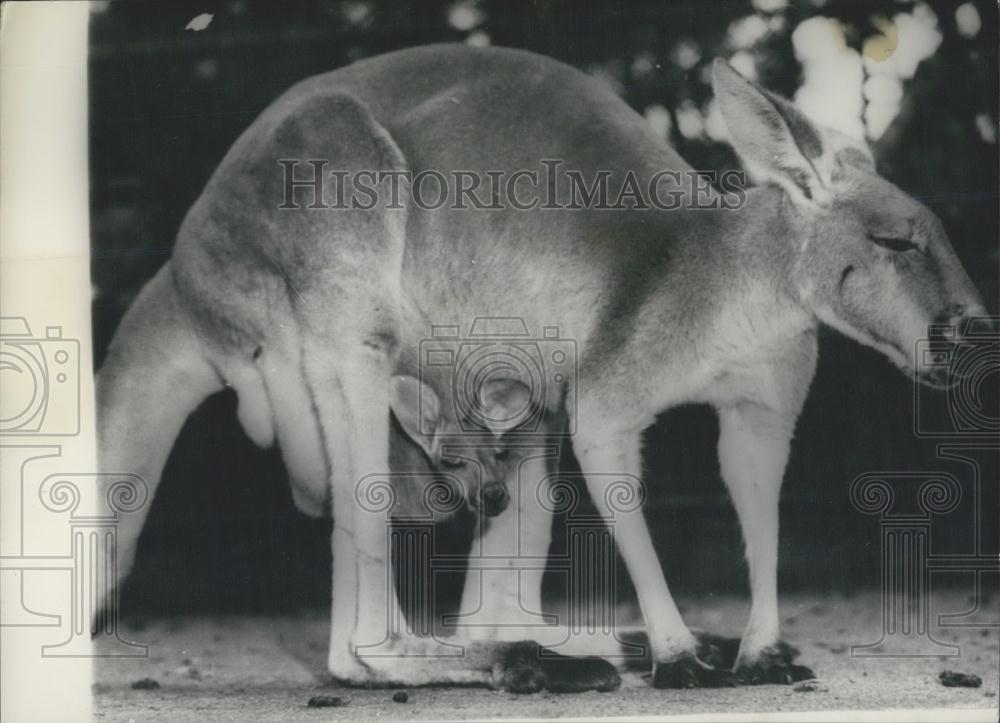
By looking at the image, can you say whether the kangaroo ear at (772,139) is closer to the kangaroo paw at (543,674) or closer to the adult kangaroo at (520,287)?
the adult kangaroo at (520,287)

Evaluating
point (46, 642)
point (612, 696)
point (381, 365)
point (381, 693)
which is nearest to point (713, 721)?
point (612, 696)

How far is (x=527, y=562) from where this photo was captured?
495cm

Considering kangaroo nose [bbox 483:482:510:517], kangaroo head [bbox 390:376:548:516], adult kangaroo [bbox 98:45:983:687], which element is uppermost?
adult kangaroo [bbox 98:45:983:687]

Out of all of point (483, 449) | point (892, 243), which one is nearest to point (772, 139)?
point (892, 243)

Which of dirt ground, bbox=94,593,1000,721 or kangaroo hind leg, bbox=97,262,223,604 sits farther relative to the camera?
kangaroo hind leg, bbox=97,262,223,604

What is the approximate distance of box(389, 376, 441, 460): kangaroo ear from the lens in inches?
194

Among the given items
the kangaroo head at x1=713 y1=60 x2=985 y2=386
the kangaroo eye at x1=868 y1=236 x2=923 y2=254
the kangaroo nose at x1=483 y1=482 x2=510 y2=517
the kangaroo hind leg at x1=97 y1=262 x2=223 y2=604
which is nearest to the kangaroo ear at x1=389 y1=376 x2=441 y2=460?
the kangaroo nose at x1=483 y1=482 x2=510 y2=517

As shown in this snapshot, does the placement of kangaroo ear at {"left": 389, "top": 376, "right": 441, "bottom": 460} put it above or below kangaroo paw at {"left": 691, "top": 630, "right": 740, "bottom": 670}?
above

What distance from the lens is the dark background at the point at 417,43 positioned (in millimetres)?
4973

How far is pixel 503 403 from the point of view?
4957 millimetres

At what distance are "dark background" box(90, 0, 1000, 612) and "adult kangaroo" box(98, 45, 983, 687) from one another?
0.07 meters

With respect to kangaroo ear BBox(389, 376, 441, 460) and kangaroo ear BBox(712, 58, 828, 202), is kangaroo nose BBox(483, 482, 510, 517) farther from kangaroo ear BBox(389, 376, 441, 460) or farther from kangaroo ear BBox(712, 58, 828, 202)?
kangaroo ear BBox(712, 58, 828, 202)

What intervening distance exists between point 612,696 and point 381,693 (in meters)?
0.82

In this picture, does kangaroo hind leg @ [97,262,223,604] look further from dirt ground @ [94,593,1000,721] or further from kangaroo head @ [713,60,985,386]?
kangaroo head @ [713,60,985,386]
